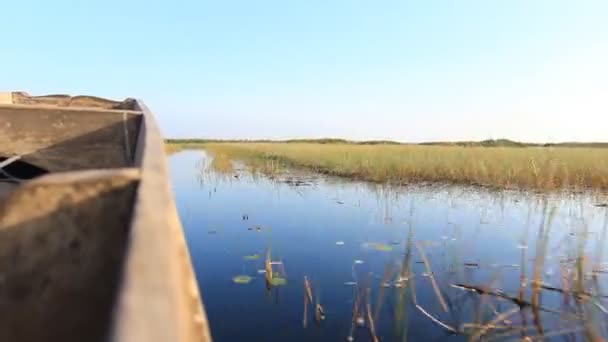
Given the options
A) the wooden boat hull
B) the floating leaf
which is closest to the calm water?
the floating leaf

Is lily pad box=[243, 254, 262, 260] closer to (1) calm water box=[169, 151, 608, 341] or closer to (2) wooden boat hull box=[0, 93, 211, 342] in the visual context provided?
(1) calm water box=[169, 151, 608, 341]

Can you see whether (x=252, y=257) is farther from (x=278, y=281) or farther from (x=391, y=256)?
(x=391, y=256)

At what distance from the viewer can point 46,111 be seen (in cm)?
253

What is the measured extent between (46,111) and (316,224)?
3376 mm

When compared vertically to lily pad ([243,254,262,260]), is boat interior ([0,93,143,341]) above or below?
above

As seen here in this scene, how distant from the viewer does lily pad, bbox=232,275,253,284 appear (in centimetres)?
334

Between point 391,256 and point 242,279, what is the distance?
1438 mm

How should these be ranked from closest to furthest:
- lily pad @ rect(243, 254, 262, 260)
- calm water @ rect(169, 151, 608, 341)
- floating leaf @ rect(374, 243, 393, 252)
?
1. calm water @ rect(169, 151, 608, 341)
2. lily pad @ rect(243, 254, 262, 260)
3. floating leaf @ rect(374, 243, 393, 252)

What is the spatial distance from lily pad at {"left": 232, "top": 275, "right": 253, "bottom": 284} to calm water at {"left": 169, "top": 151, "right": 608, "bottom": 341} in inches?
2.6

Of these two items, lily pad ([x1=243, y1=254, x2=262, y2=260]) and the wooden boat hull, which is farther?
lily pad ([x1=243, y1=254, x2=262, y2=260])

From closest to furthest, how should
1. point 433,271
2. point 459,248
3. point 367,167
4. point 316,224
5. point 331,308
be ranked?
1. point 331,308
2. point 433,271
3. point 459,248
4. point 316,224
5. point 367,167

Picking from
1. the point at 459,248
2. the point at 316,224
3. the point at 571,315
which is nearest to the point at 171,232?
the point at 571,315

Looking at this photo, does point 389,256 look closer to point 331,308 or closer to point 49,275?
point 331,308

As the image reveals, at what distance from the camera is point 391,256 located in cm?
Answer: 390
